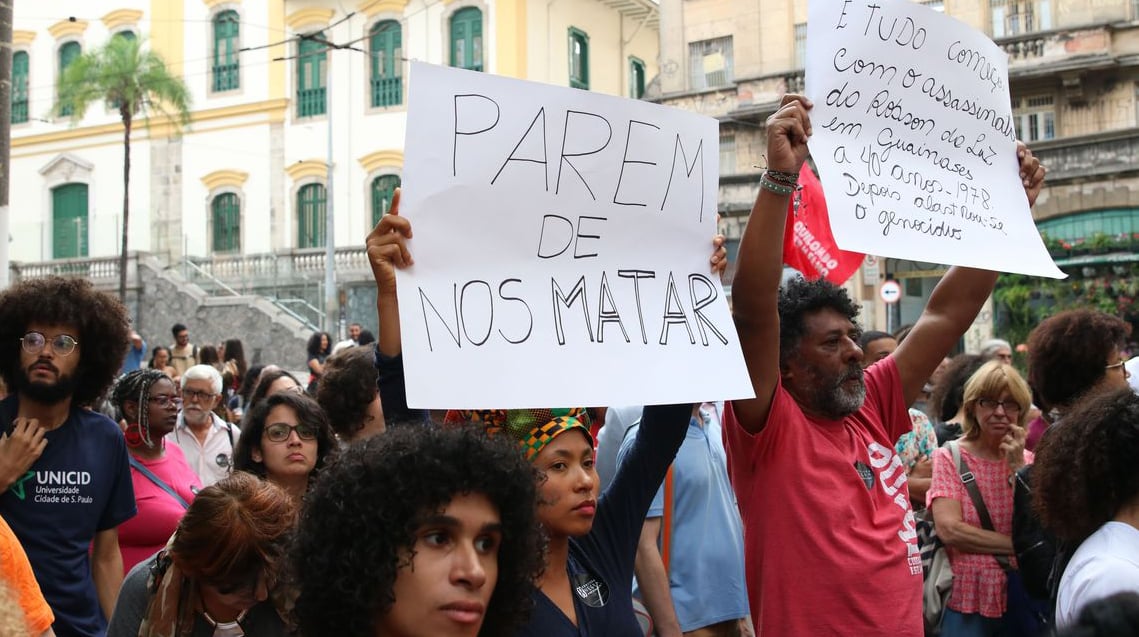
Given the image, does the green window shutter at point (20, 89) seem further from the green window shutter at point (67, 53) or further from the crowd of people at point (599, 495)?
the crowd of people at point (599, 495)

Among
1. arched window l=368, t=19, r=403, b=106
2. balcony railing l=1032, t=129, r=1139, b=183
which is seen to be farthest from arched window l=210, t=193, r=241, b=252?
balcony railing l=1032, t=129, r=1139, b=183

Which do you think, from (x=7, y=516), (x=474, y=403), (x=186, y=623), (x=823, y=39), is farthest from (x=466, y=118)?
(x=7, y=516)

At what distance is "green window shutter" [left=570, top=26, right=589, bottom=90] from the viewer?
3033cm

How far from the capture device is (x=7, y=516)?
13.0 ft

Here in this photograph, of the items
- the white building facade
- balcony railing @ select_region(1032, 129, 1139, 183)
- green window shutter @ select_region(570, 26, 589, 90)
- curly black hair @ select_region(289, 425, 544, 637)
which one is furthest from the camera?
green window shutter @ select_region(570, 26, 589, 90)

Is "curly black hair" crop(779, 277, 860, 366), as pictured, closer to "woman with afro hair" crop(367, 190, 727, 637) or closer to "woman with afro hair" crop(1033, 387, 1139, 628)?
"woman with afro hair" crop(367, 190, 727, 637)

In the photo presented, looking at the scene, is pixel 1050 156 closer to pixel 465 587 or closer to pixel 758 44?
pixel 758 44

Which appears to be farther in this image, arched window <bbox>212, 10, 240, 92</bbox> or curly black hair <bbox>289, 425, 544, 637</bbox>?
arched window <bbox>212, 10, 240, 92</bbox>

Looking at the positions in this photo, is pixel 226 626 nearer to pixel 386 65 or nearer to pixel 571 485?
pixel 571 485

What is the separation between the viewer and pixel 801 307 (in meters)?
3.50

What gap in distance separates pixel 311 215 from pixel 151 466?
2716cm

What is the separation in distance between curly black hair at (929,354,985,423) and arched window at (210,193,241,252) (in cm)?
2780

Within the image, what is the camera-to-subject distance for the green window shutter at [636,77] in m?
33.1

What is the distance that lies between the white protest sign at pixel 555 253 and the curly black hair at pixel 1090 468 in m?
0.90
